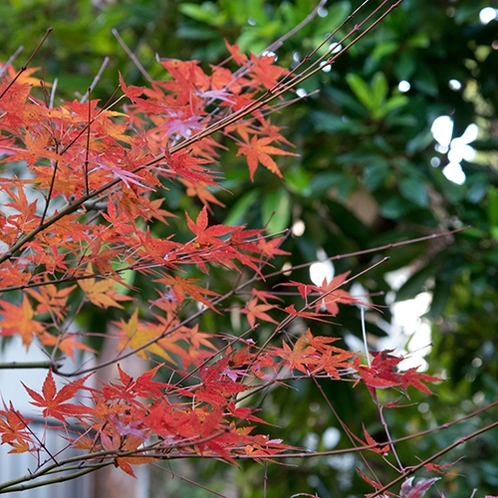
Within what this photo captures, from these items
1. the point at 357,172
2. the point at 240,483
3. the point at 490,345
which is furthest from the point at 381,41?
the point at 240,483

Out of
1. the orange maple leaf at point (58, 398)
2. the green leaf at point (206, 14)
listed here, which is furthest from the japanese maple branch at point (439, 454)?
the green leaf at point (206, 14)

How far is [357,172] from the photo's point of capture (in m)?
1.54

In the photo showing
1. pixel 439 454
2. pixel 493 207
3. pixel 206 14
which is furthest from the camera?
pixel 206 14

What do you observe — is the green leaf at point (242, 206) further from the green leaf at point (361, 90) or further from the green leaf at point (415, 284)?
the green leaf at point (415, 284)

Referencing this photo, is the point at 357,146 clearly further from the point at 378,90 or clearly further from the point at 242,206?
the point at 242,206

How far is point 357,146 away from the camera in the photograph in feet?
4.41

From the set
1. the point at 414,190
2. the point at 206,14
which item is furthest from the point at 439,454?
the point at 206,14

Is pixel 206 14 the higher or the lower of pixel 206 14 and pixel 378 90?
the higher

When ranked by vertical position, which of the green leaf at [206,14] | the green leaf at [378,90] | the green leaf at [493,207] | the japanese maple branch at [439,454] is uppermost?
the green leaf at [206,14]

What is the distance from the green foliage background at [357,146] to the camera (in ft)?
4.08

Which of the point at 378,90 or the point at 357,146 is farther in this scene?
the point at 357,146

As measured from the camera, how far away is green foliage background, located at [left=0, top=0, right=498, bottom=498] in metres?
1.24

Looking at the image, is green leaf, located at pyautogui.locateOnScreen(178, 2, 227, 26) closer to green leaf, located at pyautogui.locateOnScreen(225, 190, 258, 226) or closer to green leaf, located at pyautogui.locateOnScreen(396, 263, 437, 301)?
green leaf, located at pyautogui.locateOnScreen(225, 190, 258, 226)

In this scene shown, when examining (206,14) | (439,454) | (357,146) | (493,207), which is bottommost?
(439,454)
